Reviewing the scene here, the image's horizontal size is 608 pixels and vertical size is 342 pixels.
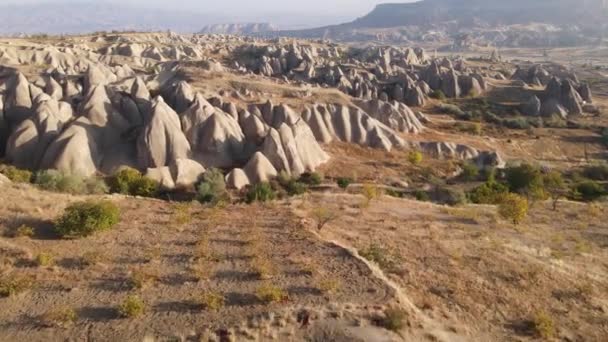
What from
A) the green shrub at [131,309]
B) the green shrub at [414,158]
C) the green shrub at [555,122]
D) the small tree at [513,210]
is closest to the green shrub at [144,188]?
the green shrub at [131,309]

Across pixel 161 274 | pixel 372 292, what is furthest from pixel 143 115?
pixel 372 292

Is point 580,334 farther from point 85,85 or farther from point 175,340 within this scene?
point 85,85

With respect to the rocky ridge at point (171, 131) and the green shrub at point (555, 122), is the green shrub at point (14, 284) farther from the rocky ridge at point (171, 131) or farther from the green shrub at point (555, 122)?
the green shrub at point (555, 122)

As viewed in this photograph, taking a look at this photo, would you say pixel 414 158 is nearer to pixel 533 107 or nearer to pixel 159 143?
pixel 159 143

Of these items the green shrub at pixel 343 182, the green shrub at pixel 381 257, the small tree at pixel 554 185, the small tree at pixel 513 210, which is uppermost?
the green shrub at pixel 381 257

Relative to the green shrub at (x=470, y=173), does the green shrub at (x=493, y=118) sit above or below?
above

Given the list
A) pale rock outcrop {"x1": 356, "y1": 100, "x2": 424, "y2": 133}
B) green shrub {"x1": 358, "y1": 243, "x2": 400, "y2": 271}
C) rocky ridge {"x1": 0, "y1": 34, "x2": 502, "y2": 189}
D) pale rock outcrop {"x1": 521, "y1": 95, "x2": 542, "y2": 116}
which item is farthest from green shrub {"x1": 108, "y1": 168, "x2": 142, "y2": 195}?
pale rock outcrop {"x1": 521, "y1": 95, "x2": 542, "y2": 116}

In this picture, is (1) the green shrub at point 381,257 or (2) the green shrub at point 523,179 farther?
(2) the green shrub at point 523,179

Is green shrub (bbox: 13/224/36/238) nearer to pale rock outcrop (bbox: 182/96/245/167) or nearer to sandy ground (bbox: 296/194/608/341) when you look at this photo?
sandy ground (bbox: 296/194/608/341)
